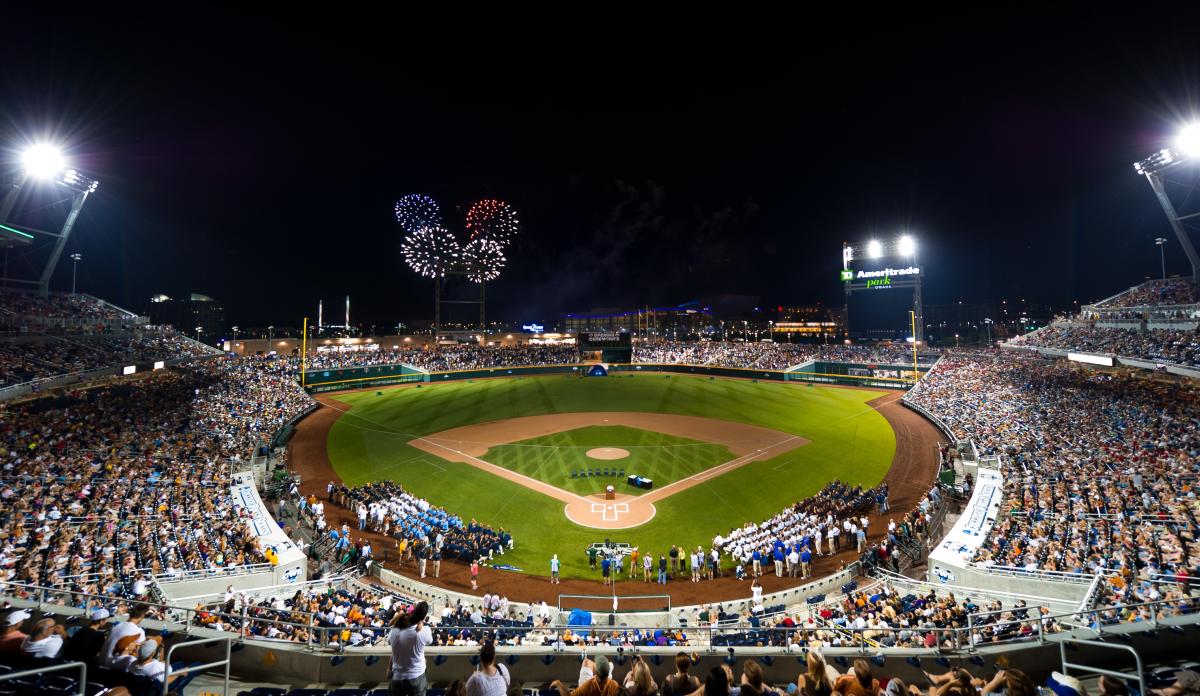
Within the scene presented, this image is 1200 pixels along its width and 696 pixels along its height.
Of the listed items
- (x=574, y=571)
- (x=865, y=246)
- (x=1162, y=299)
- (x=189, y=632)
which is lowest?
(x=574, y=571)

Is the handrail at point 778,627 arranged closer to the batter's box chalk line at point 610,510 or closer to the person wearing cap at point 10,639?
the person wearing cap at point 10,639

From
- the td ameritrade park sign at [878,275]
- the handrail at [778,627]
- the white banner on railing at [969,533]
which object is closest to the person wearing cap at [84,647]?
the handrail at [778,627]

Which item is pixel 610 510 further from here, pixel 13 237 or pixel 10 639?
pixel 13 237

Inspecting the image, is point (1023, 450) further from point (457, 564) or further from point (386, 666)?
point (386, 666)

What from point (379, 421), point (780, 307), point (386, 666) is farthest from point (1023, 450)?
point (780, 307)

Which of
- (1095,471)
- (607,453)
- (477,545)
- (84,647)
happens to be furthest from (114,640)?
(1095,471)

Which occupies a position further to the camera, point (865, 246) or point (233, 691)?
point (865, 246)

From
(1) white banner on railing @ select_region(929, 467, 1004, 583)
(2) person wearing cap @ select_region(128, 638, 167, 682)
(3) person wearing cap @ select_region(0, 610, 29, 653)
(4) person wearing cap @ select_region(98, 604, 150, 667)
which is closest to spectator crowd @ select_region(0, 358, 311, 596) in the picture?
(3) person wearing cap @ select_region(0, 610, 29, 653)
